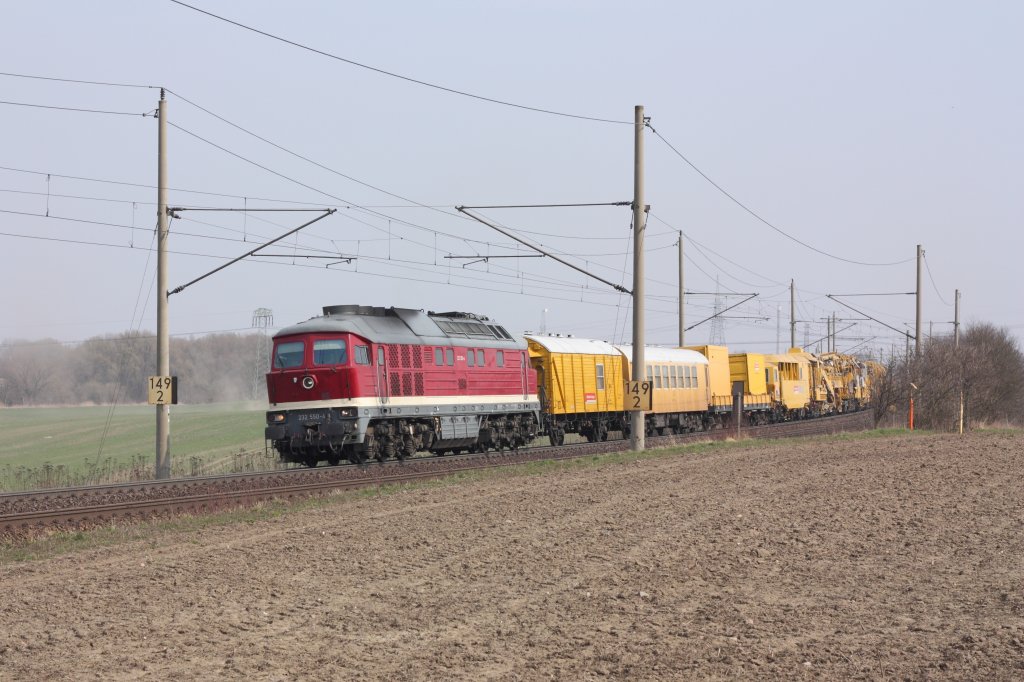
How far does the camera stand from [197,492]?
21.9 metres

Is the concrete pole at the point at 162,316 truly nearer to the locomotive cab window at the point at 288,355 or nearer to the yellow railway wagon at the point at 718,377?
the locomotive cab window at the point at 288,355

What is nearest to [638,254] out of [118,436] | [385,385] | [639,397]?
[639,397]

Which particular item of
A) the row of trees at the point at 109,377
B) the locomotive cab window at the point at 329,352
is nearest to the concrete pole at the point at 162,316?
the locomotive cab window at the point at 329,352

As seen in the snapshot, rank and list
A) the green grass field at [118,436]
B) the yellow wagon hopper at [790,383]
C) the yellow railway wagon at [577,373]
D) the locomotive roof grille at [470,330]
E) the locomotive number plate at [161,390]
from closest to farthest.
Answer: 1. the locomotive number plate at [161,390]
2. the locomotive roof grille at [470,330]
3. the yellow railway wagon at [577,373]
4. the yellow wagon hopper at [790,383]
5. the green grass field at [118,436]

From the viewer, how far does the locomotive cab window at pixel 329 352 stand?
1069 inches

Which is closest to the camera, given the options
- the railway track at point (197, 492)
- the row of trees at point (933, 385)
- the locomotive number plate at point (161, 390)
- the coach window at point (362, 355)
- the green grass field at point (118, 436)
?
the railway track at point (197, 492)

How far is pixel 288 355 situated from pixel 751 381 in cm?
2950

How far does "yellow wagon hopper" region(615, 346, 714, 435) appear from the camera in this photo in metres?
42.3

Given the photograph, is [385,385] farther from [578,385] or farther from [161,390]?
[578,385]

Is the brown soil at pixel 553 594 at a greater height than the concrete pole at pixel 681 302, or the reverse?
the concrete pole at pixel 681 302

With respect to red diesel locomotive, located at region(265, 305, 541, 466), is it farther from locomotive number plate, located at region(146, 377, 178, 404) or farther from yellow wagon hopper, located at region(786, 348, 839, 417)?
yellow wagon hopper, located at region(786, 348, 839, 417)

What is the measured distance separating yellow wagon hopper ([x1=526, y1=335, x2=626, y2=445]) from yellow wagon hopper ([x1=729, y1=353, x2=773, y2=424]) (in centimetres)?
1107

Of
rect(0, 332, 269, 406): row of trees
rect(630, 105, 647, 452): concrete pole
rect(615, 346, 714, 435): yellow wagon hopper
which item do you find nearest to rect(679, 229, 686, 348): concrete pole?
rect(615, 346, 714, 435): yellow wagon hopper

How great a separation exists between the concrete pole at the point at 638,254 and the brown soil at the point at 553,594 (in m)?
11.4
